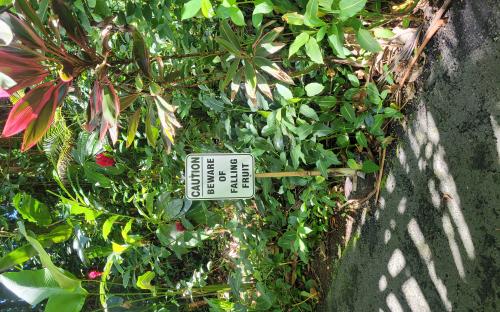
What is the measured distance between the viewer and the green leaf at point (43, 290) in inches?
77.0

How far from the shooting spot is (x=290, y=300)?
261 cm

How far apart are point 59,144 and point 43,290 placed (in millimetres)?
1021

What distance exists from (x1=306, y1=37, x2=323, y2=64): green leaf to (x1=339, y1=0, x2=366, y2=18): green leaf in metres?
0.14

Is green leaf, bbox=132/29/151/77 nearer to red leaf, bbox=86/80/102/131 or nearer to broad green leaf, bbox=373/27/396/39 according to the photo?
red leaf, bbox=86/80/102/131

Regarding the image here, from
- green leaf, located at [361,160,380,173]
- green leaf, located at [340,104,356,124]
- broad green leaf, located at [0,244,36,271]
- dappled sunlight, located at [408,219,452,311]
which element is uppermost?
green leaf, located at [340,104,356,124]

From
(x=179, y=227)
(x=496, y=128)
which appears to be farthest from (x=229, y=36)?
(x=179, y=227)

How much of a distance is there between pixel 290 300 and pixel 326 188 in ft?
2.55

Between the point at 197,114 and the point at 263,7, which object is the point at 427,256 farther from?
the point at 197,114

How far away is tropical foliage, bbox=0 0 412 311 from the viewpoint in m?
1.37

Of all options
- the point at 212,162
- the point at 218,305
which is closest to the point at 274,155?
the point at 212,162

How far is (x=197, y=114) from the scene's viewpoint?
8.63ft

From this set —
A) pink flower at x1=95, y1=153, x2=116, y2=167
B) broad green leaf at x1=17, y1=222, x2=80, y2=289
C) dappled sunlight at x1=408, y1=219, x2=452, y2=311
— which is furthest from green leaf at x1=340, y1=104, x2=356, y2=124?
pink flower at x1=95, y1=153, x2=116, y2=167

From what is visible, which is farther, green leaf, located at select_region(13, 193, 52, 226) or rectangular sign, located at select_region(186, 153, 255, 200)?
green leaf, located at select_region(13, 193, 52, 226)

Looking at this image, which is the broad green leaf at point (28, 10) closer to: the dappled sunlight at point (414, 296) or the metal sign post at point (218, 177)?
the metal sign post at point (218, 177)
